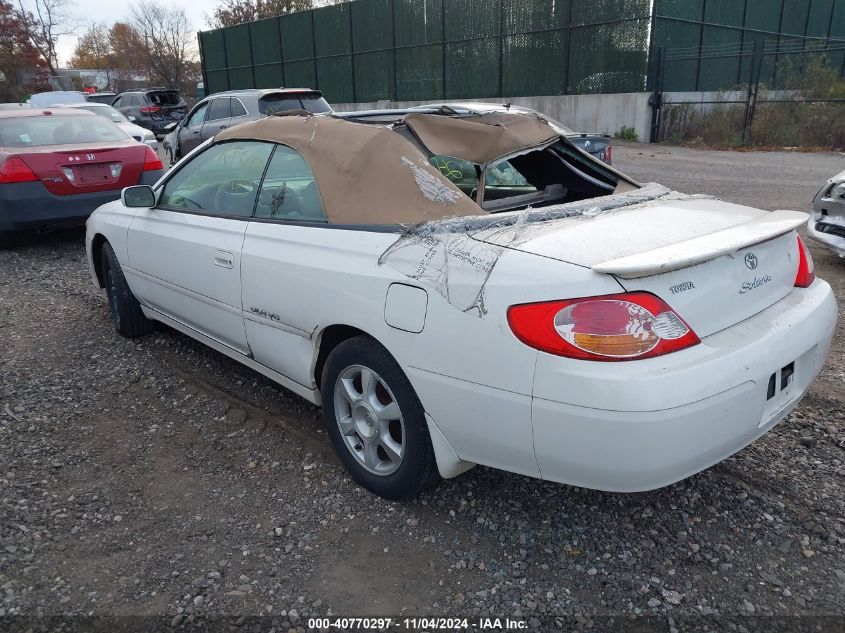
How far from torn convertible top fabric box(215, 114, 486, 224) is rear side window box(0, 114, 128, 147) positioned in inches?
246

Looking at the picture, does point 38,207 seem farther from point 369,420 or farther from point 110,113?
point 110,113

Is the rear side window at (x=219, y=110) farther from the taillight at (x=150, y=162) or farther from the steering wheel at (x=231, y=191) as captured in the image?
the steering wheel at (x=231, y=191)

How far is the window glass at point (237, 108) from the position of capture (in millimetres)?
12914

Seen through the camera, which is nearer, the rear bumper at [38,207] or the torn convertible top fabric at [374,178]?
the torn convertible top fabric at [374,178]

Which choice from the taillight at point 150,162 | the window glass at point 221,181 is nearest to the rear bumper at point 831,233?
the window glass at point 221,181

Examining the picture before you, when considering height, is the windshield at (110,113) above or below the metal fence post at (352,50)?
below

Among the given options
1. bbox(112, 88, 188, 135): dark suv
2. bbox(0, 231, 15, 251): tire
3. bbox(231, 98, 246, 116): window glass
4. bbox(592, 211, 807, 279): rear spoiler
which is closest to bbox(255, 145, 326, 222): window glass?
bbox(592, 211, 807, 279): rear spoiler

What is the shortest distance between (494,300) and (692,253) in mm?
693

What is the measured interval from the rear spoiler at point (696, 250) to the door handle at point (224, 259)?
203 centimetres

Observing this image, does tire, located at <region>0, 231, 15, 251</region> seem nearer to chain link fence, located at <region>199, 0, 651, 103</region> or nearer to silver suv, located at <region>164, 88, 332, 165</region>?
silver suv, located at <region>164, 88, 332, 165</region>

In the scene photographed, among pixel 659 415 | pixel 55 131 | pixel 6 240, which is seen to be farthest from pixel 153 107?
pixel 659 415

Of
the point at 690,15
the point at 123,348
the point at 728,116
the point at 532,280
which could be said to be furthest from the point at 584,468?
the point at 690,15

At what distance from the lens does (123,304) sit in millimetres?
4973

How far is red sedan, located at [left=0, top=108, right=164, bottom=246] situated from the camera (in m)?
7.44
